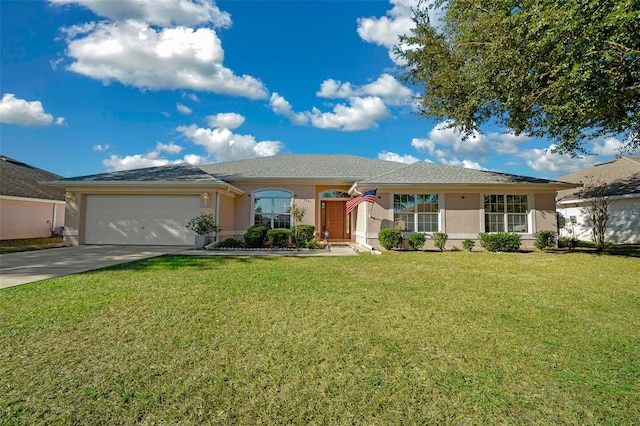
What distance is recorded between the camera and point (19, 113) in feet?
60.7

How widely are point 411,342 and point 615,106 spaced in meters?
10.1

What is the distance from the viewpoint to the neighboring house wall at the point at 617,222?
51.5 feet

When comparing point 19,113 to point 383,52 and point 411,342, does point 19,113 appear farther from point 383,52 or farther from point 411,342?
point 411,342

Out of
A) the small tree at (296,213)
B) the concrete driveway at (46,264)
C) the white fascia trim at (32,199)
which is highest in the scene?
the white fascia trim at (32,199)

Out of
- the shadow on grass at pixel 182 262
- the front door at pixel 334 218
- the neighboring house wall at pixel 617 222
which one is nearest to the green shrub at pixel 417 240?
the front door at pixel 334 218

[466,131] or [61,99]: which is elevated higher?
[61,99]

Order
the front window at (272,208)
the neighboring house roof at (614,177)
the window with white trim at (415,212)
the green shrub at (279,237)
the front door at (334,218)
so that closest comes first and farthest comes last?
the green shrub at (279,237)
the window with white trim at (415,212)
the front window at (272,208)
the neighboring house roof at (614,177)
the front door at (334,218)

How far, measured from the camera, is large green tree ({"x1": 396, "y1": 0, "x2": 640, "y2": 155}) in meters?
7.21

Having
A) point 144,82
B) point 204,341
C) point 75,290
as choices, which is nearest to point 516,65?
point 204,341

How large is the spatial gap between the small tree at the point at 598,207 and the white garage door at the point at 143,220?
60.3 feet

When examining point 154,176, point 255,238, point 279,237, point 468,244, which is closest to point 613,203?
point 468,244

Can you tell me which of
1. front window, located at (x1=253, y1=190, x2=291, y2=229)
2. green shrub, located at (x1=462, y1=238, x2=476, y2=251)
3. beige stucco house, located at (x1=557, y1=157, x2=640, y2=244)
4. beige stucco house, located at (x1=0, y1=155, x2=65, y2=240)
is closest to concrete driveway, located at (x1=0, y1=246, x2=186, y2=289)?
front window, located at (x1=253, y1=190, x2=291, y2=229)

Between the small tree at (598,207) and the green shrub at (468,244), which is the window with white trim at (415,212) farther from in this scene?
the small tree at (598,207)

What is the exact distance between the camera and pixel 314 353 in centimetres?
339
